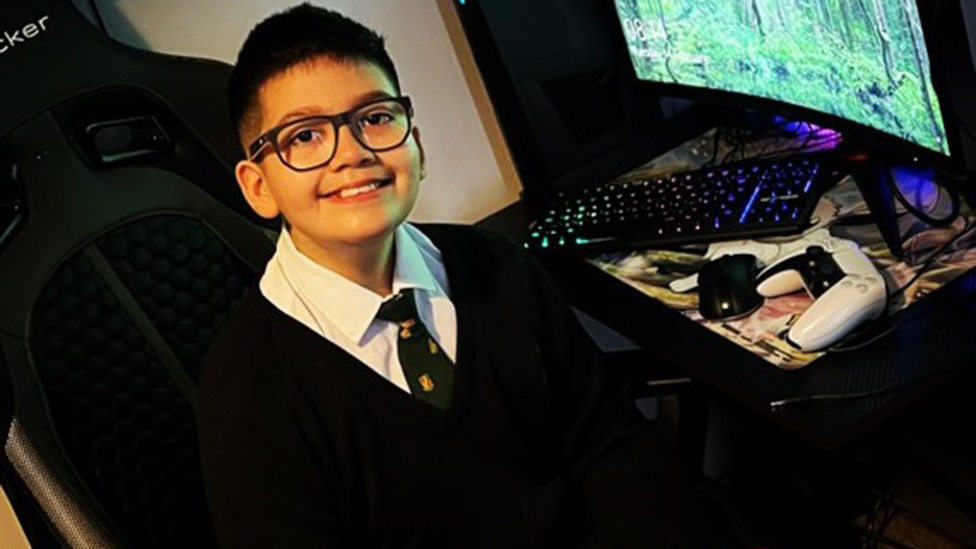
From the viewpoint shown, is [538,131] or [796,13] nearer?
[796,13]

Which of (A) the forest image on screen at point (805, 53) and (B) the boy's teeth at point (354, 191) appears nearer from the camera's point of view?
(B) the boy's teeth at point (354, 191)

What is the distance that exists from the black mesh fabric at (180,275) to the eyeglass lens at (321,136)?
220 mm

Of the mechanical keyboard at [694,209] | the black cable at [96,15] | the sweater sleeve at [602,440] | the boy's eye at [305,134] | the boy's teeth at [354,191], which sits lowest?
the sweater sleeve at [602,440]

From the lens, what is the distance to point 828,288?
1.14m

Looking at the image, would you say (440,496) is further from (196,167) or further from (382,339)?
(196,167)

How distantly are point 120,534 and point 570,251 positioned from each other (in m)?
0.66

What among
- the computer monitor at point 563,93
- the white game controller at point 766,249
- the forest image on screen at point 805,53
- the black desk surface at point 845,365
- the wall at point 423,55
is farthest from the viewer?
the computer monitor at point 563,93

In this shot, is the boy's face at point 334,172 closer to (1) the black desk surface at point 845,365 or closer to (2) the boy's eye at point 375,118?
(2) the boy's eye at point 375,118

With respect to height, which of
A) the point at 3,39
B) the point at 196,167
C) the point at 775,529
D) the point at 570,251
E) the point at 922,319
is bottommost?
the point at 775,529

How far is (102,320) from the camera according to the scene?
1.13m

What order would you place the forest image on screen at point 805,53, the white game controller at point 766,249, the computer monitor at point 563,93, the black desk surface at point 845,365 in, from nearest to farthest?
1. the black desk surface at point 845,365
2. the forest image on screen at point 805,53
3. the white game controller at point 766,249
4. the computer monitor at point 563,93

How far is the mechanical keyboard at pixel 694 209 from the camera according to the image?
134 cm

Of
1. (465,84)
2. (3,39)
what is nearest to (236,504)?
(3,39)

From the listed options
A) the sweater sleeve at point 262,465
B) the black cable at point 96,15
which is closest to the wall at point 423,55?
the black cable at point 96,15
